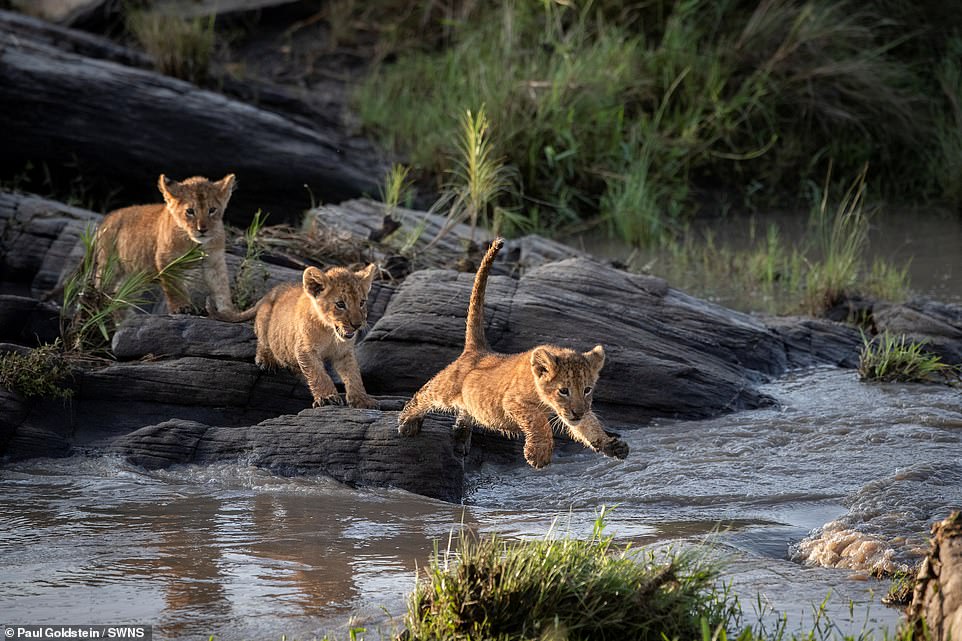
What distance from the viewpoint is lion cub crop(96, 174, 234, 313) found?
918cm

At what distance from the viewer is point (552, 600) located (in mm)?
4801

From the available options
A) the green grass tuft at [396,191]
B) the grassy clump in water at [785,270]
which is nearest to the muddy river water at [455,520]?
the grassy clump in water at [785,270]

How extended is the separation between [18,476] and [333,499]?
1884mm

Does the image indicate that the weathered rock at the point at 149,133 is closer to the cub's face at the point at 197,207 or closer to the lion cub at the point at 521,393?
the cub's face at the point at 197,207

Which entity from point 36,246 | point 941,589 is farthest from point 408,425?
point 36,246

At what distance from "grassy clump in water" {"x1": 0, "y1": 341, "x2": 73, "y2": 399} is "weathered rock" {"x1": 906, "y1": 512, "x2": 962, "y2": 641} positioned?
5380 millimetres

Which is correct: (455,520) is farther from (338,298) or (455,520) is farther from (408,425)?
(338,298)

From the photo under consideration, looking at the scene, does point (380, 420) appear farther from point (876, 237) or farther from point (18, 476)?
point (876, 237)

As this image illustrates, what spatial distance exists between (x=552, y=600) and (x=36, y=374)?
4.51 m

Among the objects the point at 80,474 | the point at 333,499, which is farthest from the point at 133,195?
the point at 333,499

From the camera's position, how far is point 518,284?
9.86m

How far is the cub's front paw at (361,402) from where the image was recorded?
26.3ft

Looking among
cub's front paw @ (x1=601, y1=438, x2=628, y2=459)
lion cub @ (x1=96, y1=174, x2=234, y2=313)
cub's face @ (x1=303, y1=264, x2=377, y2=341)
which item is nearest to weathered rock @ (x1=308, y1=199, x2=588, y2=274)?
lion cub @ (x1=96, y1=174, x2=234, y2=313)

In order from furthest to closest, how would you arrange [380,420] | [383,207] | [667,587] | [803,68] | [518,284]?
[803,68], [383,207], [518,284], [380,420], [667,587]
